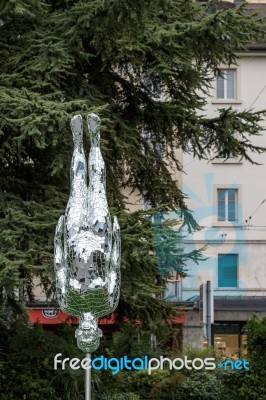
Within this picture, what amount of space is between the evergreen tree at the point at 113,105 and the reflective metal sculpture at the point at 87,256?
12.0ft

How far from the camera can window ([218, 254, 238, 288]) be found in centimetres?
2806

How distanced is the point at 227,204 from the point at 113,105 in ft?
29.5

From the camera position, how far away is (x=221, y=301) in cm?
3133

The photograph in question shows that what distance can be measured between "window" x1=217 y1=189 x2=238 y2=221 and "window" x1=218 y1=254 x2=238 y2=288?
7.12 feet

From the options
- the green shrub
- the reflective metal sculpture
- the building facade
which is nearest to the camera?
the reflective metal sculpture

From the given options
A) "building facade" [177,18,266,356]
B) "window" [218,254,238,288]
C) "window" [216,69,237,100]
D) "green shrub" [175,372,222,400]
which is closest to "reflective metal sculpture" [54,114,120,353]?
"green shrub" [175,372,222,400]

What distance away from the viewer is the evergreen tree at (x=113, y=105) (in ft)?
68.2

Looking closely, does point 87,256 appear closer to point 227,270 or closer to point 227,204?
point 227,270

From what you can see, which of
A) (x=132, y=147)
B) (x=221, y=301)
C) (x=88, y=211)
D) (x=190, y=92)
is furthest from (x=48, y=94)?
(x=221, y=301)

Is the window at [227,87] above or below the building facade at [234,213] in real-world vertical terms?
above

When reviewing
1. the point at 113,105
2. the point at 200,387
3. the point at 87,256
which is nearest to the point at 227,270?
the point at 200,387

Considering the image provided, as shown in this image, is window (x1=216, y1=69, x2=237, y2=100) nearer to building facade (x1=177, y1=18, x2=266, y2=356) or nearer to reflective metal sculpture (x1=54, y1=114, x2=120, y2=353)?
building facade (x1=177, y1=18, x2=266, y2=356)

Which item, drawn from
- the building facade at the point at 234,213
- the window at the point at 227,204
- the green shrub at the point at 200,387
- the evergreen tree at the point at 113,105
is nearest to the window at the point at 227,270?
the building facade at the point at 234,213

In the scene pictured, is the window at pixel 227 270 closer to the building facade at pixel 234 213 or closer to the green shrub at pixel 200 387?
the building facade at pixel 234 213
